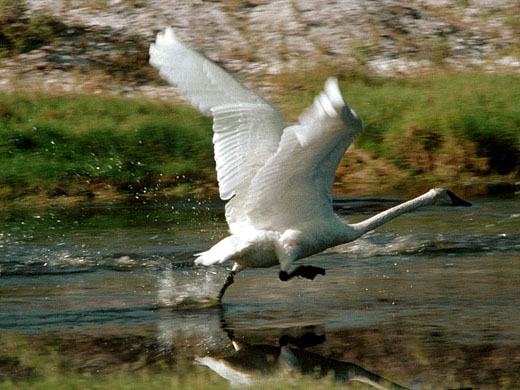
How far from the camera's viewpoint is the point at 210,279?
8.17 m

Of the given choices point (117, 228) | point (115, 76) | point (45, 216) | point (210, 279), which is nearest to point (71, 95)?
point (115, 76)

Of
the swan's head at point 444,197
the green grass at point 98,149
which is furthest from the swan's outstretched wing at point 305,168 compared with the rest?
the green grass at point 98,149

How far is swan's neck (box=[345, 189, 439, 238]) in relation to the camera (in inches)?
274

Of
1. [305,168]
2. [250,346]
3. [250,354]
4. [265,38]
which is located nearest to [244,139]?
[305,168]

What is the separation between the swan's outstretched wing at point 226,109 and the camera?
258 inches

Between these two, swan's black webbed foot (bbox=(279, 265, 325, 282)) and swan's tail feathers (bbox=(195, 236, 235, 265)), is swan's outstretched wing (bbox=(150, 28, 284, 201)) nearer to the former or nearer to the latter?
swan's tail feathers (bbox=(195, 236, 235, 265))

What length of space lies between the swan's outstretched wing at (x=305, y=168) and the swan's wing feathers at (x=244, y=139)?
→ 278mm

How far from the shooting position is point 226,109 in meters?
6.69

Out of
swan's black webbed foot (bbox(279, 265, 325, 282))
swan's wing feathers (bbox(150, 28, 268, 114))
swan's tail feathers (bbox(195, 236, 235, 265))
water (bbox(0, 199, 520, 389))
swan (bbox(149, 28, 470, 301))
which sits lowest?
water (bbox(0, 199, 520, 389))

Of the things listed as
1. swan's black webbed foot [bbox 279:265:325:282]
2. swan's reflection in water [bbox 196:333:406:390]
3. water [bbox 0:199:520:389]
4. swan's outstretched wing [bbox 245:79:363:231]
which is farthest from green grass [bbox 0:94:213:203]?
swan's reflection in water [bbox 196:333:406:390]

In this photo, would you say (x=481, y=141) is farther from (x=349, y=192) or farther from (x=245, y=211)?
(x=245, y=211)

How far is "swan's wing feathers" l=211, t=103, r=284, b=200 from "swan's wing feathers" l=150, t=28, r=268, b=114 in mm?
109

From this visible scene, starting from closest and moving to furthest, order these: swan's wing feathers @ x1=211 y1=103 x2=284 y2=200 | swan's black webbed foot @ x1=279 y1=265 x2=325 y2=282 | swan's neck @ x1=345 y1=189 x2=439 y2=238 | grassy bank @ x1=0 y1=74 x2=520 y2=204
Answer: swan's black webbed foot @ x1=279 y1=265 x2=325 y2=282 → swan's wing feathers @ x1=211 y1=103 x2=284 y2=200 → swan's neck @ x1=345 y1=189 x2=439 y2=238 → grassy bank @ x1=0 y1=74 x2=520 y2=204

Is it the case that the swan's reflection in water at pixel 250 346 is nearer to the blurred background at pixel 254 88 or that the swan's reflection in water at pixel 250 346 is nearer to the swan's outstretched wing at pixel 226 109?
the swan's outstretched wing at pixel 226 109
